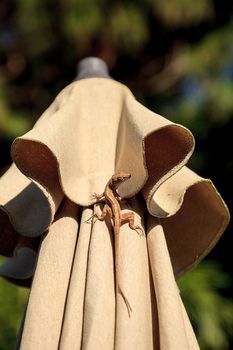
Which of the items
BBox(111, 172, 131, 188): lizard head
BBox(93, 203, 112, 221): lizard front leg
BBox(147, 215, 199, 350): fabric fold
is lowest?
BBox(147, 215, 199, 350): fabric fold

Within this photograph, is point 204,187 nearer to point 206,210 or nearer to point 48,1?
point 206,210

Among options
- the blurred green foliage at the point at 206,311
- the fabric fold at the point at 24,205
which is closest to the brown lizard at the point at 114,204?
the fabric fold at the point at 24,205

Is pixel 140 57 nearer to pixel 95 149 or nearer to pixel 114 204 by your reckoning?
pixel 95 149

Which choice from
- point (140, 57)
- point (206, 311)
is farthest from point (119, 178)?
point (140, 57)

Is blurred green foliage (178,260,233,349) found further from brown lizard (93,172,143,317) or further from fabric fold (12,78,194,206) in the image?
brown lizard (93,172,143,317)

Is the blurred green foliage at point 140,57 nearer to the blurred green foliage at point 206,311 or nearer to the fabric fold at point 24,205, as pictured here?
the blurred green foliage at point 206,311

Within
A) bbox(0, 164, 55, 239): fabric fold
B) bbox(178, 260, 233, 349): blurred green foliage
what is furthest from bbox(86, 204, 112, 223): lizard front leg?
bbox(178, 260, 233, 349): blurred green foliage
